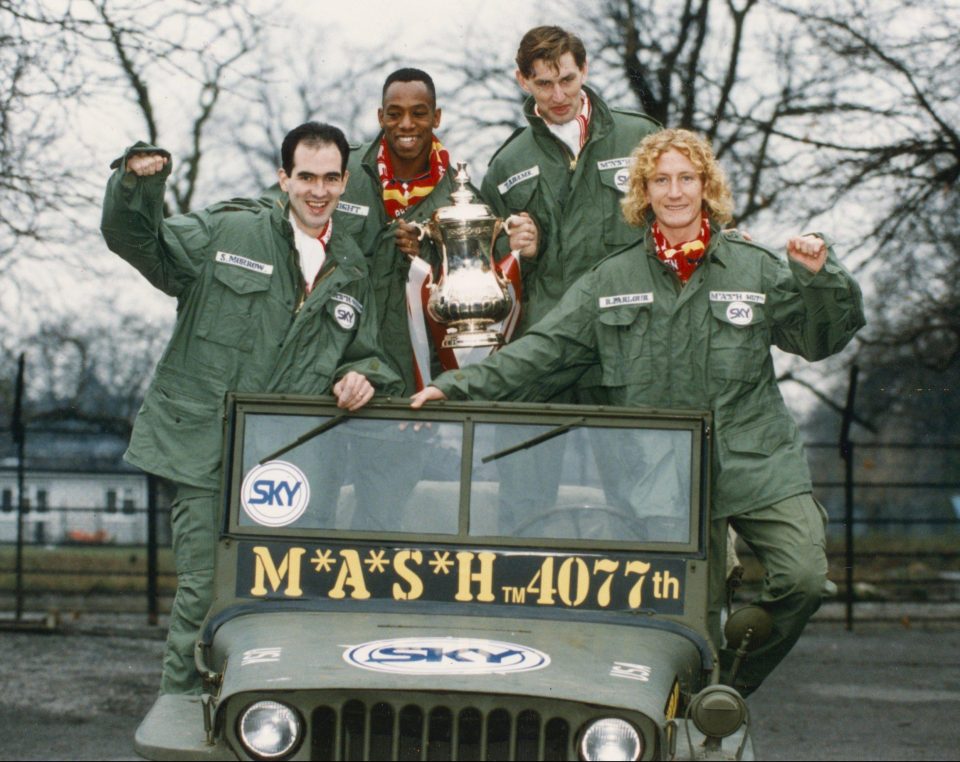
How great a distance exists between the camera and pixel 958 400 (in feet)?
79.5

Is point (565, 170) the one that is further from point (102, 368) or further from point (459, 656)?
point (102, 368)

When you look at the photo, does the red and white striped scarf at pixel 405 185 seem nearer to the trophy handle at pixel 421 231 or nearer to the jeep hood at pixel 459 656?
the trophy handle at pixel 421 231

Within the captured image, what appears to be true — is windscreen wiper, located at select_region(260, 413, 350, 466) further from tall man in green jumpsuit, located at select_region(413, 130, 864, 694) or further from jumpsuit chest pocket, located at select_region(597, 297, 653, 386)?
jumpsuit chest pocket, located at select_region(597, 297, 653, 386)

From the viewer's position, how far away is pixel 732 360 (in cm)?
516

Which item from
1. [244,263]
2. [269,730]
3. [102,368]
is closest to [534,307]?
[244,263]

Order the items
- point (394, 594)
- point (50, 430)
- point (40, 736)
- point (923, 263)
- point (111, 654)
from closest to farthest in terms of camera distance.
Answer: point (394, 594)
point (40, 736)
point (111, 654)
point (923, 263)
point (50, 430)

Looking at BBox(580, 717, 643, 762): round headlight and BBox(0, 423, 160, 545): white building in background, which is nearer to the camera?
BBox(580, 717, 643, 762): round headlight

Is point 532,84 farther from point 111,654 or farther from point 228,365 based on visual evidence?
point 111,654

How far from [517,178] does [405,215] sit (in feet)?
1.40

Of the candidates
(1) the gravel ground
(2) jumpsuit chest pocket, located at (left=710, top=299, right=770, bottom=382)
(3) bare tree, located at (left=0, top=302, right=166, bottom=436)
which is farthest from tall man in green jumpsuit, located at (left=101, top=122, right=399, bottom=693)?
(3) bare tree, located at (left=0, top=302, right=166, bottom=436)

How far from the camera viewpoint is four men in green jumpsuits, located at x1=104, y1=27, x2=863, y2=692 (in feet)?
16.8

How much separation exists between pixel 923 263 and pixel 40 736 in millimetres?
7221

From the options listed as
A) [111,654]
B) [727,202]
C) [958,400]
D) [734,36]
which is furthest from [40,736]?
[958,400]

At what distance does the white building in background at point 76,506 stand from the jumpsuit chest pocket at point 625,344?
29.2 feet
